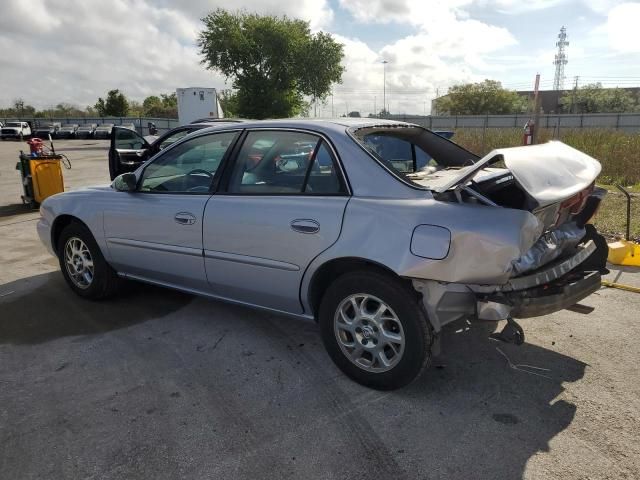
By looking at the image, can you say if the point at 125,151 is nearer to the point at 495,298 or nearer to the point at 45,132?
the point at 495,298

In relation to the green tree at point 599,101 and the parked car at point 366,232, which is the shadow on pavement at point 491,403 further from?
the green tree at point 599,101

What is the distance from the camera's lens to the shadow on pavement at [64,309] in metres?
3.99

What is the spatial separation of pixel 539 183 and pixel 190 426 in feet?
7.78

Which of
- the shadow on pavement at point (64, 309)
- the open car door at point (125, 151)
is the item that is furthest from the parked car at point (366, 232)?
the open car door at point (125, 151)

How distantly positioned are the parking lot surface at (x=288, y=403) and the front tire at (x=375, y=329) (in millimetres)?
158

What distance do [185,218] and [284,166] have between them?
912 millimetres

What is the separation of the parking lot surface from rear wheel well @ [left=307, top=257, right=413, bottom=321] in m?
0.50

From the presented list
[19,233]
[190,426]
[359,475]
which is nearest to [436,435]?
[359,475]

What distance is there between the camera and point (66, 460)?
2451 mm

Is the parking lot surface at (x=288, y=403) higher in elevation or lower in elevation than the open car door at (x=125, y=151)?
lower

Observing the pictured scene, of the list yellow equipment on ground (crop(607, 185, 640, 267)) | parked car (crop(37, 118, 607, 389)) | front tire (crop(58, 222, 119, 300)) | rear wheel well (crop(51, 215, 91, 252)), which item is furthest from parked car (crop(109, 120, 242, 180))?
yellow equipment on ground (crop(607, 185, 640, 267))

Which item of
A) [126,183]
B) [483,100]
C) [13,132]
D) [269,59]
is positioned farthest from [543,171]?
[483,100]

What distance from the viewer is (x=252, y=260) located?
11.1 ft

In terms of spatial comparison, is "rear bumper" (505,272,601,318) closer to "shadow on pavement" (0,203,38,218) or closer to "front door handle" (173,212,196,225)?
"front door handle" (173,212,196,225)
